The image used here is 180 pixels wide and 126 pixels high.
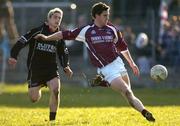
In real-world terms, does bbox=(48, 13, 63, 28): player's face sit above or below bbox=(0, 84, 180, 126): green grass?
above

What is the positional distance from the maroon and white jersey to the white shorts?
77 mm

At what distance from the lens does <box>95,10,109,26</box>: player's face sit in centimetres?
1322

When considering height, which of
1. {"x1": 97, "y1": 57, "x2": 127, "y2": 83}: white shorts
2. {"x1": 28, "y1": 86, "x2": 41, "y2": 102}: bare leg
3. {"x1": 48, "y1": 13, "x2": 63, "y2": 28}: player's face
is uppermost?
{"x1": 48, "y1": 13, "x2": 63, "y2": 28}: player's face

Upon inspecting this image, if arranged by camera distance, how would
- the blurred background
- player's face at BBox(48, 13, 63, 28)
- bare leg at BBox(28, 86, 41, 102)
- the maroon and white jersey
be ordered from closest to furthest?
the maroon and white jersey → player's face at BBox(48, 13, 63, 28) → bare leg at BBox(28, 86, 41, 102) → the blurred background

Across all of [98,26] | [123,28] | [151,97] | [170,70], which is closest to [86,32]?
[98,26]

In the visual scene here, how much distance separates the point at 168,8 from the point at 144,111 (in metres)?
17.7

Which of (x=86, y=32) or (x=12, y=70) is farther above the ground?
(x=86, y=32)

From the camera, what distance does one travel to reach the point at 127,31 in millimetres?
28047

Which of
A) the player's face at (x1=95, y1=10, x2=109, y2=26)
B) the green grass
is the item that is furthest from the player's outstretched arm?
the green grass

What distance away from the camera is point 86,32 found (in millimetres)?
13484

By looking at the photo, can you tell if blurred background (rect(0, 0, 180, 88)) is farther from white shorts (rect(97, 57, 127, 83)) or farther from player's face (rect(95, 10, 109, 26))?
white shorts (rect(97, 57, 127, 83))

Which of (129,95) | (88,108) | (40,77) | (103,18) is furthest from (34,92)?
(88,108)

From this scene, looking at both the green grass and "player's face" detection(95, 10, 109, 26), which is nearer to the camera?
"player's face" detection(95, 10, 109, 26)

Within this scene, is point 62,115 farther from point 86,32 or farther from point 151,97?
point 151,97
